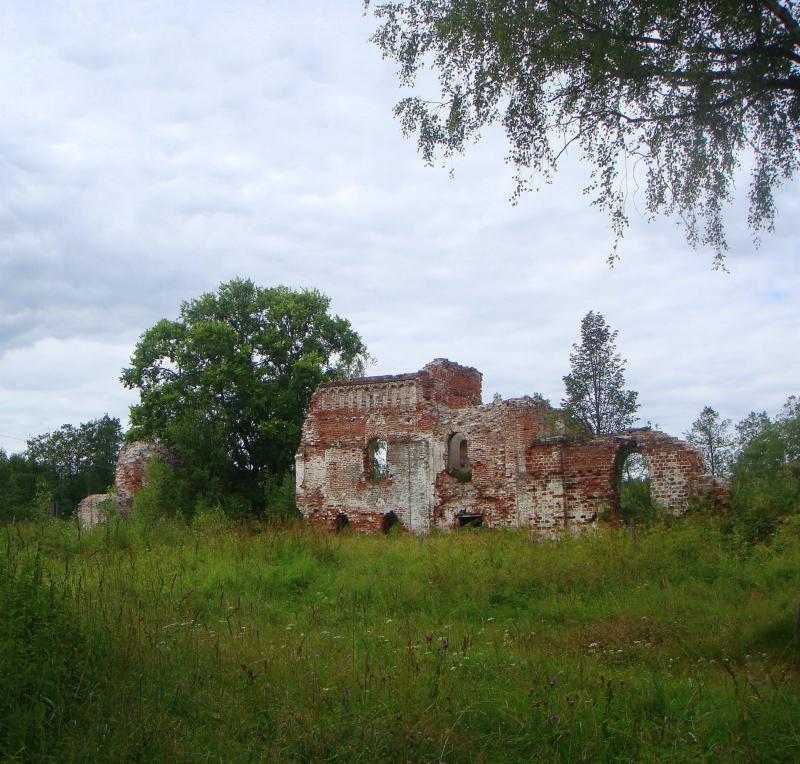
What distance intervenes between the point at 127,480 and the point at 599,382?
58.7 feet

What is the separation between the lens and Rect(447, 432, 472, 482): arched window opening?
2009 centimetres

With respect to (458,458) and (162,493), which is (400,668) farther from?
(162,493)

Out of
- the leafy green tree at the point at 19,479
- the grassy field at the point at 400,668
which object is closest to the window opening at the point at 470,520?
the grassy field at the point at 400,668

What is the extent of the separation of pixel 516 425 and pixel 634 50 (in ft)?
37.5

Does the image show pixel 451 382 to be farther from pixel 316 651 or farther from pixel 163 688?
pixel 163 688

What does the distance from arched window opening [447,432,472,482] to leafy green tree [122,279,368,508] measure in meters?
7.21

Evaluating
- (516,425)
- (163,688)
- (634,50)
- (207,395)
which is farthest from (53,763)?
(207,395)

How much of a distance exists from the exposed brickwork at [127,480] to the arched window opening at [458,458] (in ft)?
33.2

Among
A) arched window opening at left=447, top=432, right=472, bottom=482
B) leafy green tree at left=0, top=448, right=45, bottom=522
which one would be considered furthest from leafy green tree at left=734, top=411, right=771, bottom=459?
leafy green tree at left=0, top=448, right=45, bottom=522

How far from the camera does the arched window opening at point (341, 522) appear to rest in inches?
839

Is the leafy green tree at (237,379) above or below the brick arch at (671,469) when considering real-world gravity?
above

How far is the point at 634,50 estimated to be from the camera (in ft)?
26.4

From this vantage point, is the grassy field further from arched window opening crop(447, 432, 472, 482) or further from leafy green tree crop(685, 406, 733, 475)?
leafy green tree crop(685, 406, 733, 475)

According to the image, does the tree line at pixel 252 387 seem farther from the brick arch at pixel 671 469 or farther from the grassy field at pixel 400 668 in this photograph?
the grassy field at pixel 400 668
